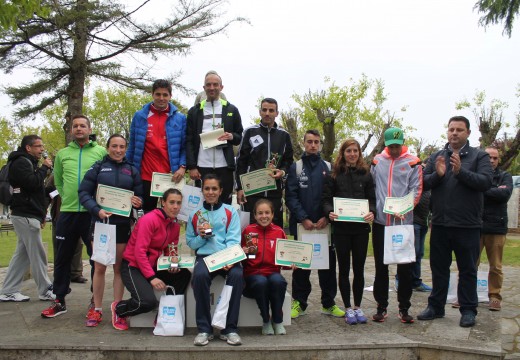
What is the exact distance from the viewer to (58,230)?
5.34 m

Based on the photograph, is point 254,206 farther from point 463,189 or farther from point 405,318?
point 463,189

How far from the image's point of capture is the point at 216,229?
4.98 m

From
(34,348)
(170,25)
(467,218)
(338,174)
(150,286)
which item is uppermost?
(170,25)

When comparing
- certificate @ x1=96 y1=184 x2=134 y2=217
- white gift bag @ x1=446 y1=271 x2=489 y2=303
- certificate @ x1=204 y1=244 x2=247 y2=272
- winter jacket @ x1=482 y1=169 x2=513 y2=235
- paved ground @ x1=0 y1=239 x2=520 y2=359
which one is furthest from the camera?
white gift bag @ x1=446 y1=271 x2=489 y2=303

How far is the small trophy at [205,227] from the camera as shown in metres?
4.82

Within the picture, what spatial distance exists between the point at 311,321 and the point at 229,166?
205 centimetres

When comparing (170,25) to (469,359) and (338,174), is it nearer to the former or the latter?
(338,174)

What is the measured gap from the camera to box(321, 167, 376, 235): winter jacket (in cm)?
525

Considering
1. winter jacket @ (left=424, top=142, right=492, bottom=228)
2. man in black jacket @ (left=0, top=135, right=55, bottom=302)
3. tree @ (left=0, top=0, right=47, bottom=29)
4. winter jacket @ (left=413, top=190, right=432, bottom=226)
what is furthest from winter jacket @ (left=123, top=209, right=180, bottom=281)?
winter jacket @ (left=413, top=190, right=432, bottom=226)

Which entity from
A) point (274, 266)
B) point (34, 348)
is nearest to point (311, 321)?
point (274, 266)

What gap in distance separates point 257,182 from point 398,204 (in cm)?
159

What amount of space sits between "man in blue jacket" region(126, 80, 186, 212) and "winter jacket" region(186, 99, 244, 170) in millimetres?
95

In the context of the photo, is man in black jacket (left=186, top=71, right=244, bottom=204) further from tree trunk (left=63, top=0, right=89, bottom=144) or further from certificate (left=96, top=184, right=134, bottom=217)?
tree trunk (left=63, top=0, right=89, bottom=144)

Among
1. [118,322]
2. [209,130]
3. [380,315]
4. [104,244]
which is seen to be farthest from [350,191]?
[118,322]
